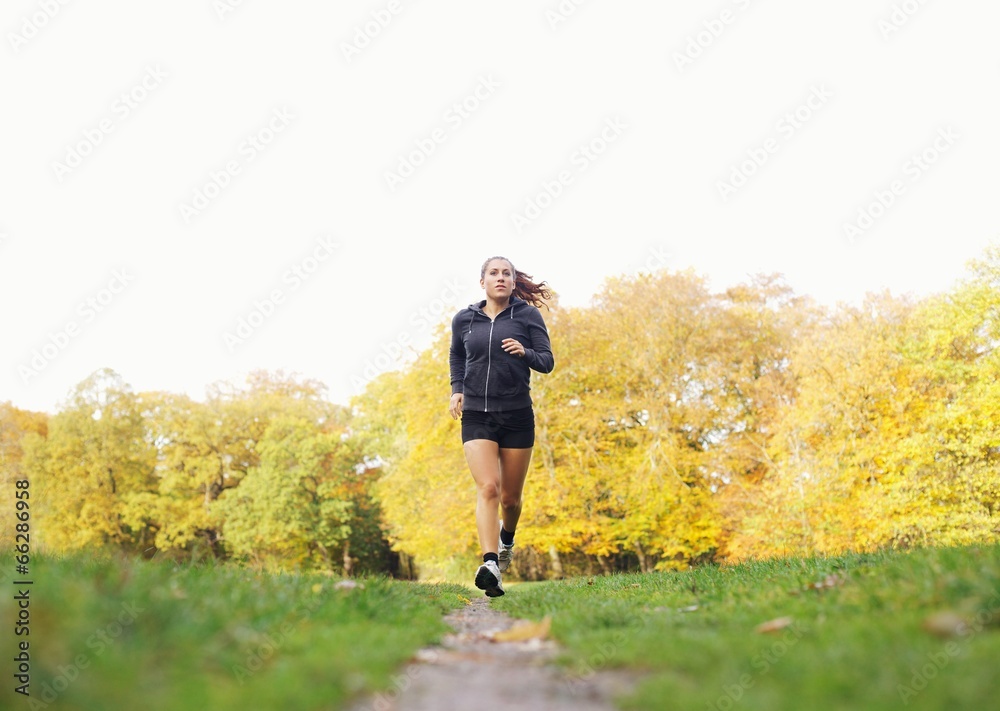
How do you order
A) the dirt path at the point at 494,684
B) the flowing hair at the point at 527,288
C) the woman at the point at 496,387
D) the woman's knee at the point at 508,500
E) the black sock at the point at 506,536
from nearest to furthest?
the dirt path at the point at 494,684 → the woman at the point at 496,387 → the woman's knee at the point at 508,500 → the black sock at the point at 506,536 → the flowing hair at the point at 527,288

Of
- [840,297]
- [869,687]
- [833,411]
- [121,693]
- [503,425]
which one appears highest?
[840,297]

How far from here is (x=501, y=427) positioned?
7.37m

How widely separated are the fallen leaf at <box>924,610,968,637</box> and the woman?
4.30m

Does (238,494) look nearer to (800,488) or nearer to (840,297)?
(800,488)

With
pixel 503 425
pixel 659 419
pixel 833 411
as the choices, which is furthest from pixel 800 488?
pixel 503 425

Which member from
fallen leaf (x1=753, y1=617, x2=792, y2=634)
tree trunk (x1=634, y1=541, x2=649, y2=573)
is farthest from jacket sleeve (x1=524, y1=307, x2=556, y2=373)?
tree trunk (x1=634, y1=541, x2=649, y2=573)

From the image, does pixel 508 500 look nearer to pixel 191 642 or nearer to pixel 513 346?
pixel 513 346

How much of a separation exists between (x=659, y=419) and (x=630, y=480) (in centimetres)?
269

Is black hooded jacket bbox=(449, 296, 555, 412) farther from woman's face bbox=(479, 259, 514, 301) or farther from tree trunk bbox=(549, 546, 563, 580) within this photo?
tree trunk bbox=(549, 546, 563, 580)

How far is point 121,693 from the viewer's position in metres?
2.32
